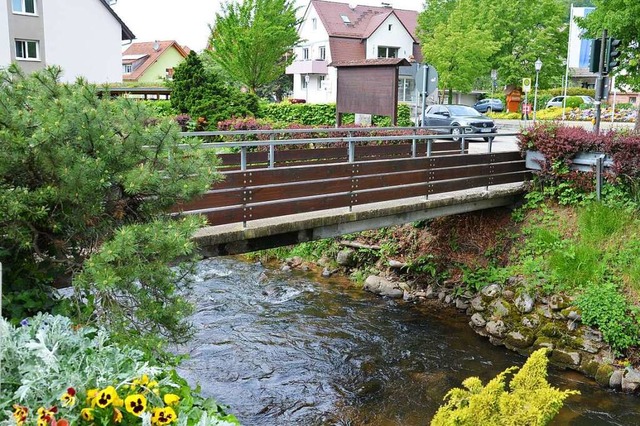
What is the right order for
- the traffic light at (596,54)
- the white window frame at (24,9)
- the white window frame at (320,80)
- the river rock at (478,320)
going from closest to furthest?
1. the river rock at (478,320)
2. the traffic light at (596,54)
3. the white window frame at (24,9)
4. the white window frame at (320,80)

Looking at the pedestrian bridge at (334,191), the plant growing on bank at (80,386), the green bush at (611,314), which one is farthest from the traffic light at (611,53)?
the plant growing on bank at (80,386)

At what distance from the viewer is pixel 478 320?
10375 millimetres

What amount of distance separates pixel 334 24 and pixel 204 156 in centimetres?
4648

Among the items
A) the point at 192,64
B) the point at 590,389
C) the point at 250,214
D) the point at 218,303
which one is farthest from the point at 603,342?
the point at 192,64

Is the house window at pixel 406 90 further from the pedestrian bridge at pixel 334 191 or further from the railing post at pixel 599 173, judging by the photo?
the railing post at pixel 599 173

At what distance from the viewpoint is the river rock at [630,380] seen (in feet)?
27.0

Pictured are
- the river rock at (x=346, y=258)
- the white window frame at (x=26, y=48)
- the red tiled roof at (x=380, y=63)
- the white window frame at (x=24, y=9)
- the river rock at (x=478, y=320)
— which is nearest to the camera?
the river rock at (x=478, y=320)

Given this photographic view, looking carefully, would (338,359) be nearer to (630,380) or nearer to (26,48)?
(630,380)

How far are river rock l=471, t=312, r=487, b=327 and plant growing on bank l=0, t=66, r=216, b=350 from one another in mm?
6534

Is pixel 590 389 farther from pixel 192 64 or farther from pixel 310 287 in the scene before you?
pixel 192 64

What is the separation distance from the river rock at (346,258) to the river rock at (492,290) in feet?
10.4

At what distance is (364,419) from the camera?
7527 millimetres

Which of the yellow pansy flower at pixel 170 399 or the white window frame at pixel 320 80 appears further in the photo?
the white window frame at pixel 320 80

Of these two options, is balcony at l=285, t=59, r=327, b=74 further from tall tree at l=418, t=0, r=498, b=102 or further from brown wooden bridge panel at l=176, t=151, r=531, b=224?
brown wooden bridge panel at l=176, t=151, r=531, b=224
